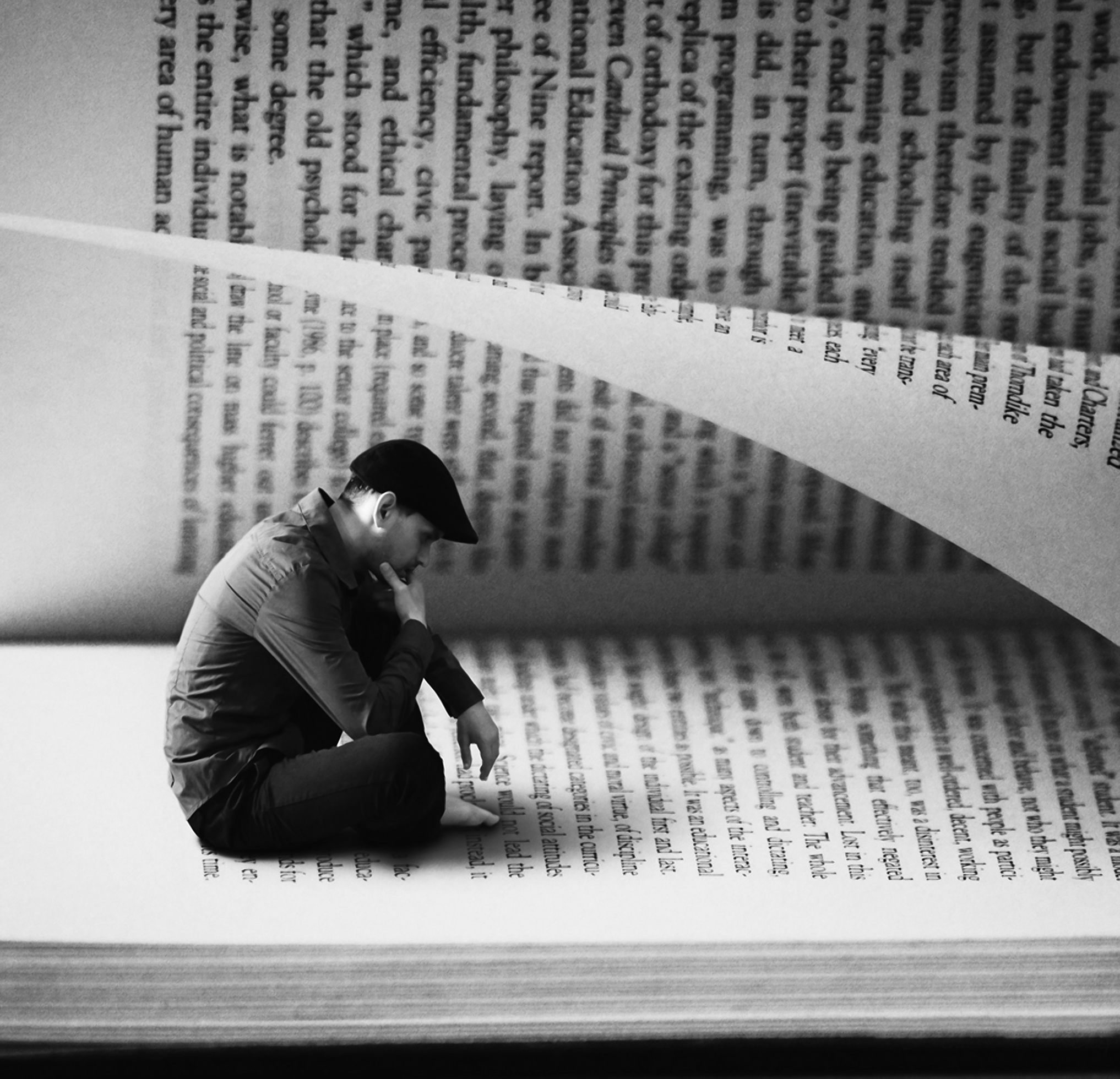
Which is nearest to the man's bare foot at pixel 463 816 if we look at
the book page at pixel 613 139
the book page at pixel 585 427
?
the book page at pixel 585 427

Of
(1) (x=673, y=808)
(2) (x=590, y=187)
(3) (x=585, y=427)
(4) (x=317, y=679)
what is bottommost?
(1) (x=673, y=808)

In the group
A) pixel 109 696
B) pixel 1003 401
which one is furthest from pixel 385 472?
pixel 1003 401

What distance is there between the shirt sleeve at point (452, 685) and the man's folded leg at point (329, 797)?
55 millimetres

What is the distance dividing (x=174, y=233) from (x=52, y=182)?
0.09 metres

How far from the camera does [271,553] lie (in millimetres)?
822

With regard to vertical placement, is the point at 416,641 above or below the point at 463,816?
above

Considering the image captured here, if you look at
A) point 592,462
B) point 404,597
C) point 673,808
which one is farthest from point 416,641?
point 592,462

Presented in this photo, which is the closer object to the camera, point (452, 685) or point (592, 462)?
point (452, 685)

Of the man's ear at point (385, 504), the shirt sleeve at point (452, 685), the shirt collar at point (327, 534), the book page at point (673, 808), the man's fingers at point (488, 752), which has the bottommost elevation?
the book page at point (673, 808)

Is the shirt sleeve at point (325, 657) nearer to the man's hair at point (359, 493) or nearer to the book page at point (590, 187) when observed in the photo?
the man's hair at point (359, 493)

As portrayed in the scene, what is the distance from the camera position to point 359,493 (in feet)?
2.78

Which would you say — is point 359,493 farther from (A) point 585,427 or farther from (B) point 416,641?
(A) point 585,427

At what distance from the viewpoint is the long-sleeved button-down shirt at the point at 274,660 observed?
0.81 meters

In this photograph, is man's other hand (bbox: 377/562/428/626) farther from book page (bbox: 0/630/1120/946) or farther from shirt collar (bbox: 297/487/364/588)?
book page (bbox: 0/630/1120/946)
